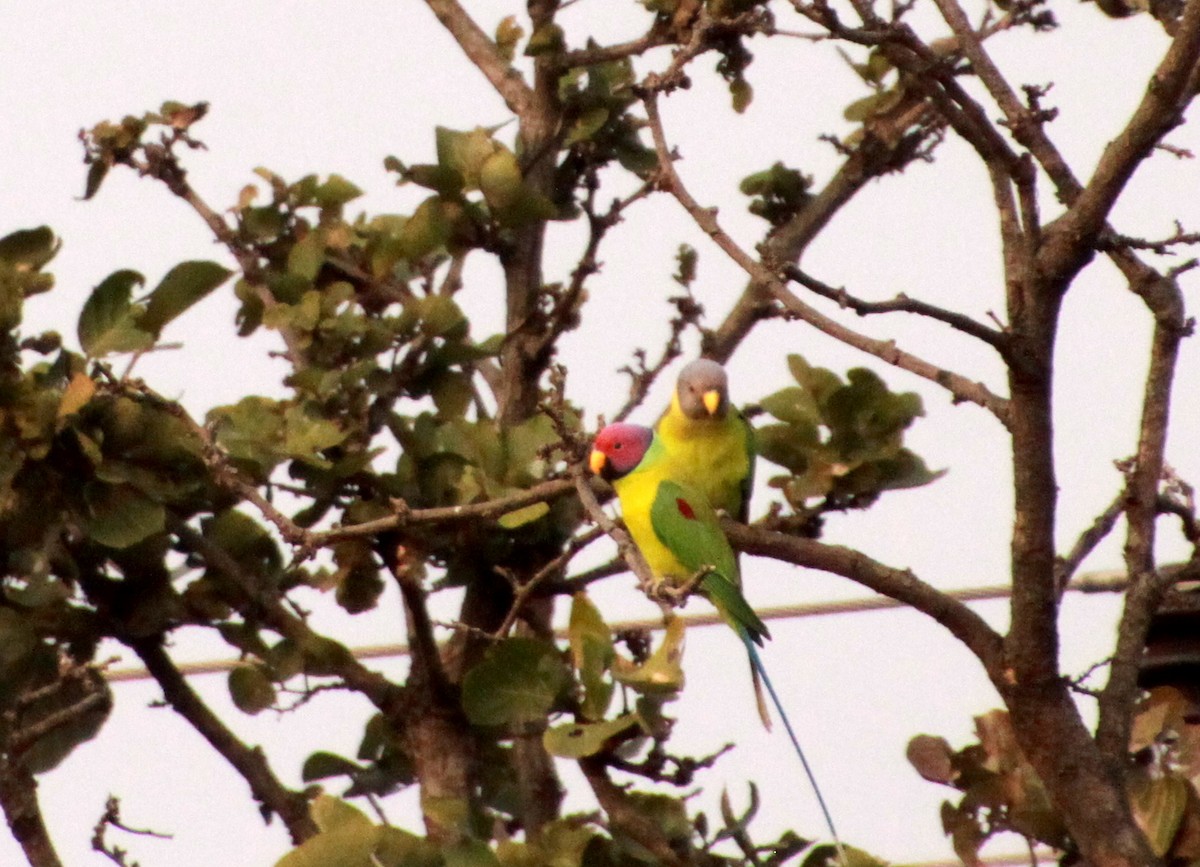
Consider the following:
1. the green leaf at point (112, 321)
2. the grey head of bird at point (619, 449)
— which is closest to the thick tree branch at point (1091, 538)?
the grey head of bird at point (619, 449)

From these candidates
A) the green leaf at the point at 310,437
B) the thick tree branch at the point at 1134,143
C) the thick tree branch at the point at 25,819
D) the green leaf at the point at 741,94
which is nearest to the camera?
the thick tree branch at the point at 1134,143

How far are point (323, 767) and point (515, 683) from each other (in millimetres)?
580

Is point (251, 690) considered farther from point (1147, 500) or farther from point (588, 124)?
point (1147, 500)

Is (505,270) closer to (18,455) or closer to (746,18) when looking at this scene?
(746,18)

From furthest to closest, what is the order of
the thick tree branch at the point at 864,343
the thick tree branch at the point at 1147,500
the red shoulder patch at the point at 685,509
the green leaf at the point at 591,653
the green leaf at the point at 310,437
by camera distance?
the red shoulder patch at the point at 685,509 < the green leaf at the point at 310,437 < the green leaf at the point at 591,653 < the thick tree branch at the point at 1147,500 < the thick tree branch at the point at 864,343

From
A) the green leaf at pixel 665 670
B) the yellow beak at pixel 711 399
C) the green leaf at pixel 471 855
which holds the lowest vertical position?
the green leaf at pixel 471 855

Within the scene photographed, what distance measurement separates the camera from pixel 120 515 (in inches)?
88.5

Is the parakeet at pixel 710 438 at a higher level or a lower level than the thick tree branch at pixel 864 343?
higher

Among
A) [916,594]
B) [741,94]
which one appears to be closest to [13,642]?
[916,594]

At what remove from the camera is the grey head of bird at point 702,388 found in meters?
2.72

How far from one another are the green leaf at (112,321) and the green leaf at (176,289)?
0.11ft

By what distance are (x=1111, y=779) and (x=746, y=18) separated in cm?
100

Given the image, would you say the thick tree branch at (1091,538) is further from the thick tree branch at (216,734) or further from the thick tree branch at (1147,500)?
the thick tree branch at (216,734)

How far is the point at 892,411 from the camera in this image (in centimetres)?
239
